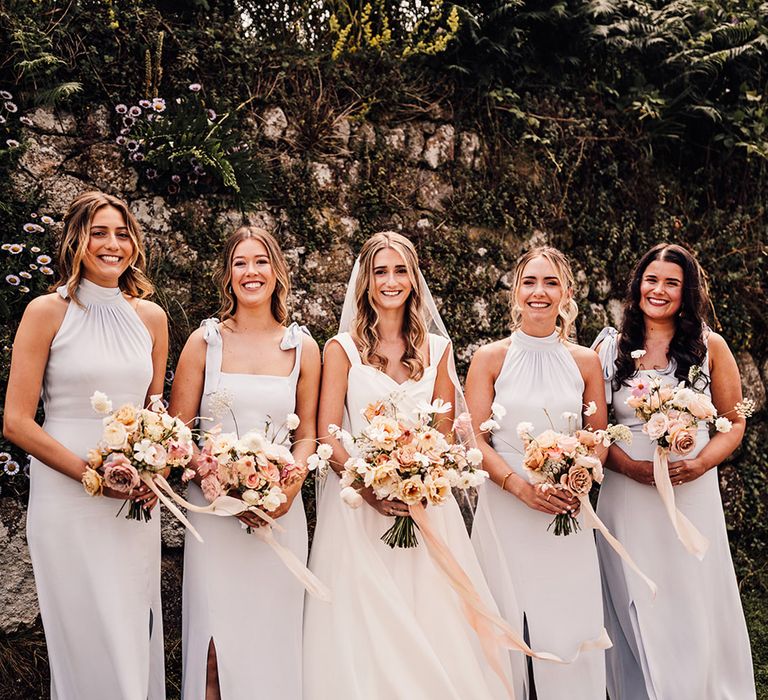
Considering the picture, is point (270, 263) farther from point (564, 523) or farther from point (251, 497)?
point (564, 523)

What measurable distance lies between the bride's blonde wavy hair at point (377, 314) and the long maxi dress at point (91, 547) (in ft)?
4.04

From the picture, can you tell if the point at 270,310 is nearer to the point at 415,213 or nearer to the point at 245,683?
the point at 245,683

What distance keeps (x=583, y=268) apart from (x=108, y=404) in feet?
16.3

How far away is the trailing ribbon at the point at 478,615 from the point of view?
3.96 meters

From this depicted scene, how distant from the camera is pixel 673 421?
420 cm

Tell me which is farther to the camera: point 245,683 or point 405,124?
point 405,124

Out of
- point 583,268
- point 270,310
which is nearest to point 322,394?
point 270,310

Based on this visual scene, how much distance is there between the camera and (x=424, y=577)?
414cm

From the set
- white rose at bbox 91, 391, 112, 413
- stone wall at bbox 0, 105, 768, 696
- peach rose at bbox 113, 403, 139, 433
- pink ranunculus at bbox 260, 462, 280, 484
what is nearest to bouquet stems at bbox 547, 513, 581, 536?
pink ranunculus at bbox 260, 462, 280, 484

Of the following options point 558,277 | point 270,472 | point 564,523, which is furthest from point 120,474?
point 558,277

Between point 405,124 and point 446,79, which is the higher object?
point 446,79

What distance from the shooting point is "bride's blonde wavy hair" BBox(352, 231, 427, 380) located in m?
4.48

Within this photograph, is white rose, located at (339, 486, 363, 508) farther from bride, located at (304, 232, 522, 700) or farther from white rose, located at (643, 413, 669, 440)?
white rose, located at (643, 413, 669, 440)

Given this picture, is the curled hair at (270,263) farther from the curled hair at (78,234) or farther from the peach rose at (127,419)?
the peach rose at (127,419)
